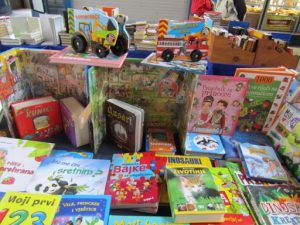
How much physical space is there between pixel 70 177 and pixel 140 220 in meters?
0.33

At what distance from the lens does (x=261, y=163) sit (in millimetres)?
994

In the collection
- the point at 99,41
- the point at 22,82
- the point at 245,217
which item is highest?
the point at 99,41

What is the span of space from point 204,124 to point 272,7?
388 cm

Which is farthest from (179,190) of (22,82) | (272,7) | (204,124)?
(272,7)

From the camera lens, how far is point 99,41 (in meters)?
0.92

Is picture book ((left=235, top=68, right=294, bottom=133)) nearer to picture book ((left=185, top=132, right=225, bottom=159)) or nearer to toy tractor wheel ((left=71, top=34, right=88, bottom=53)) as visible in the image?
picture book ((left=185, top=132, right=225, bottom=159))

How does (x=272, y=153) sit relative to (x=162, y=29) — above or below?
below

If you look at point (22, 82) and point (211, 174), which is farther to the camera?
point (22, 82)

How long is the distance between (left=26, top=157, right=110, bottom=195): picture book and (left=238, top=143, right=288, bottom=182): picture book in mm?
613

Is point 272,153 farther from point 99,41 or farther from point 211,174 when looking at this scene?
point 99,41

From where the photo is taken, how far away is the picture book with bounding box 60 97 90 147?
1.03 m

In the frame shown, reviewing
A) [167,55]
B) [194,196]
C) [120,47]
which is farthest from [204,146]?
[120,47]

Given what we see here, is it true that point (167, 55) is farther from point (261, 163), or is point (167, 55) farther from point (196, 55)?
point (261, 163)

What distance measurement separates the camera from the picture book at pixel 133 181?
815 mm
